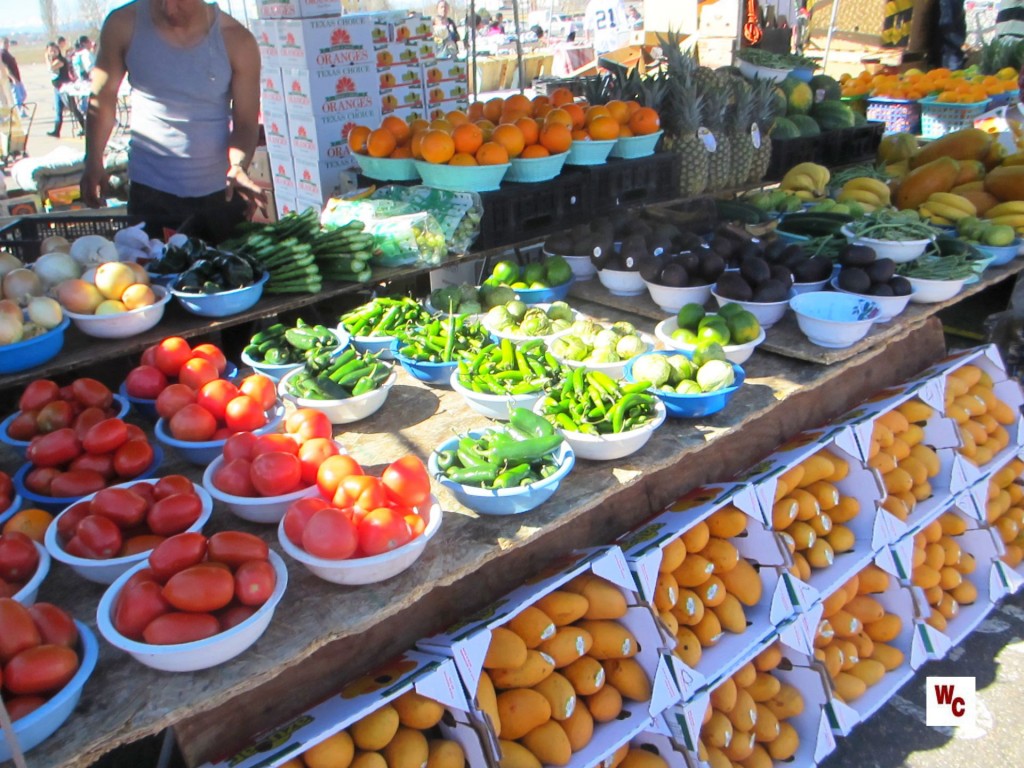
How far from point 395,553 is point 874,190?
374cm

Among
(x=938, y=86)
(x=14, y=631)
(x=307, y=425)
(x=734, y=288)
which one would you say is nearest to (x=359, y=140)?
(x=734, y=288)

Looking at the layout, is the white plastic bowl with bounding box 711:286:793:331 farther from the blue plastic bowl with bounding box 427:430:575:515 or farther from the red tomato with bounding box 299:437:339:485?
the red tomato with bounding box 299:437:339:485

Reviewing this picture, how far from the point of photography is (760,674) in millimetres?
2775

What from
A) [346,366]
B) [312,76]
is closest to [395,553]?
[346,366]

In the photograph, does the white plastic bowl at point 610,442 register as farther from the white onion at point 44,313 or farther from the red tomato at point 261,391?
the white onion at point 44,313

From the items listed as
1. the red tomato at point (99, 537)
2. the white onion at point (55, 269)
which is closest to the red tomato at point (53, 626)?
the red tomato at point (99, 537)

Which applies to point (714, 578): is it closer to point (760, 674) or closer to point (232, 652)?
point (760, 674)

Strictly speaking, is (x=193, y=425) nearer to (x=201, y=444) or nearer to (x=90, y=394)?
(x=201, y=444)

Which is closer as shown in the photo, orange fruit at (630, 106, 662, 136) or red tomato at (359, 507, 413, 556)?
red tomato at (359, 507, 413, 556)

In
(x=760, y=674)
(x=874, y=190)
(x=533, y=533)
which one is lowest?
(x=760, y=674)

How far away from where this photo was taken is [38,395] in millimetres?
2287

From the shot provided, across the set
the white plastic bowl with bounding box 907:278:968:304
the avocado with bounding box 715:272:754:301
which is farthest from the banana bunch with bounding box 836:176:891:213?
the avocado with bounding box 715:272:754:301

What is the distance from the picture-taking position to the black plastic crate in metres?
3.72

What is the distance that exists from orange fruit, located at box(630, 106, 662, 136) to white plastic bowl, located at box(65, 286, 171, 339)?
2386 mm
